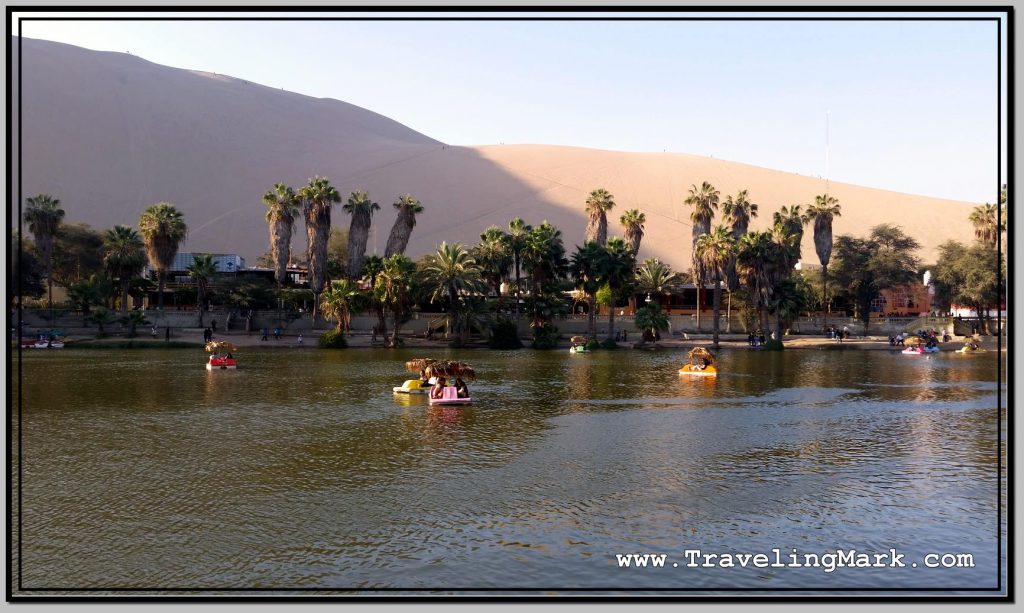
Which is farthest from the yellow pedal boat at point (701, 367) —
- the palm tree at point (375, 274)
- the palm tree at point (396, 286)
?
the palm tree at point (375, 274)

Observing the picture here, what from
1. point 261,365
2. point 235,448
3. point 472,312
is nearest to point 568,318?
point 472,312

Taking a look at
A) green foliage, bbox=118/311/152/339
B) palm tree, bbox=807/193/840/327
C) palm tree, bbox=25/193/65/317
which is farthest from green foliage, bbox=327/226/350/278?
palm tree, bbox=807/193/840/327

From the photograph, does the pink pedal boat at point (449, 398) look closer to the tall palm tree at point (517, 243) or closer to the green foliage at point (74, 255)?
the tall palm tree at point (517, 243)

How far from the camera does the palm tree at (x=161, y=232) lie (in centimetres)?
7762

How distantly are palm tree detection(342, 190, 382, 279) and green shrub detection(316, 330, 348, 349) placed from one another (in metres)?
17.1

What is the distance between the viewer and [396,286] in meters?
71.8

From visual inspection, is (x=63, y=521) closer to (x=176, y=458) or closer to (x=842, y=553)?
(x=176, y=458)

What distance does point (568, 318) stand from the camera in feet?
287

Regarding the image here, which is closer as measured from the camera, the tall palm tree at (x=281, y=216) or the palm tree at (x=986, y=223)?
the palm tree at (x=986, y=223)

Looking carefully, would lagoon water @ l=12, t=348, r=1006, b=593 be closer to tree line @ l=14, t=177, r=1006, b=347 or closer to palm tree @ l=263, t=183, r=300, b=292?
tree line @ l=14, t=177, r=1006, b=347

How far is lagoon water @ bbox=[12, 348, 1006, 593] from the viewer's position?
1328 cm

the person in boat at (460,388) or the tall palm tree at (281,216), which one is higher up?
the tall palm tree at (281,216)

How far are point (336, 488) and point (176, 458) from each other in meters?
6.34

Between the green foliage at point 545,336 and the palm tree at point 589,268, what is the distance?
13.1 feet
